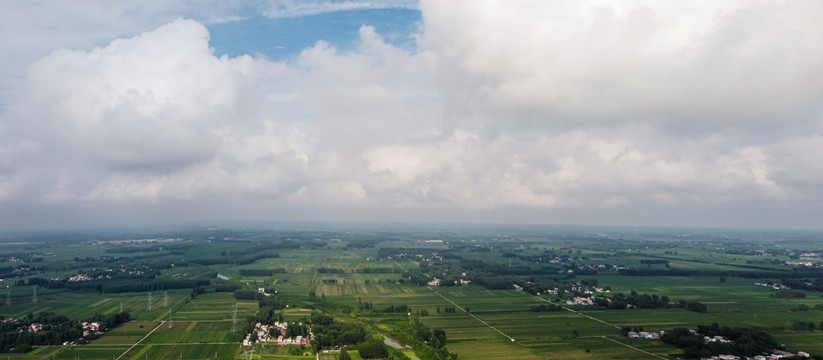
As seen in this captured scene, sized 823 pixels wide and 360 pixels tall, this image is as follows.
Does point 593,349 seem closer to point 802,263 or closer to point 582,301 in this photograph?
point 582,301

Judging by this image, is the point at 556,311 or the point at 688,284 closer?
the point at 556,311

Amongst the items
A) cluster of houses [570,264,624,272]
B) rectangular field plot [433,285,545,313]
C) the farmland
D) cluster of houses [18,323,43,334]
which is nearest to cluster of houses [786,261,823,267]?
the farmland

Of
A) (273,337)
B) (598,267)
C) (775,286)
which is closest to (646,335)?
(273,337)

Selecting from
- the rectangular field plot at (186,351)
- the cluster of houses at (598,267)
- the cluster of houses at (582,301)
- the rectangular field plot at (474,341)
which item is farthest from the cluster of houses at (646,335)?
the cluster of houses at (598,267)

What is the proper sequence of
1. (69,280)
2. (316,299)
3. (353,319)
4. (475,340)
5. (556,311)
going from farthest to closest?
(69,280) < (316,299) < (556,311) < (353,319) < (475,340)

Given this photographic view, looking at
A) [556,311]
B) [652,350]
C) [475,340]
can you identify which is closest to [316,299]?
[475,340]

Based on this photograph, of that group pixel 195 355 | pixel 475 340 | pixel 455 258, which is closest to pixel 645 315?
pixel 475 340

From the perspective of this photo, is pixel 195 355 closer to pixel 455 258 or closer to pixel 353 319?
pixel 353 319

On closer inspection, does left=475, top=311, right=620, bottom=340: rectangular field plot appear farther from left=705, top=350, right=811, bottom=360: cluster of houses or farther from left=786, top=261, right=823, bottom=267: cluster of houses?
left=786, top=261, right=823, bottom=267: cluster of houses

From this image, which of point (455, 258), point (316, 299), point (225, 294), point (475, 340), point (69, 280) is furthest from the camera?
point (455, 258)
